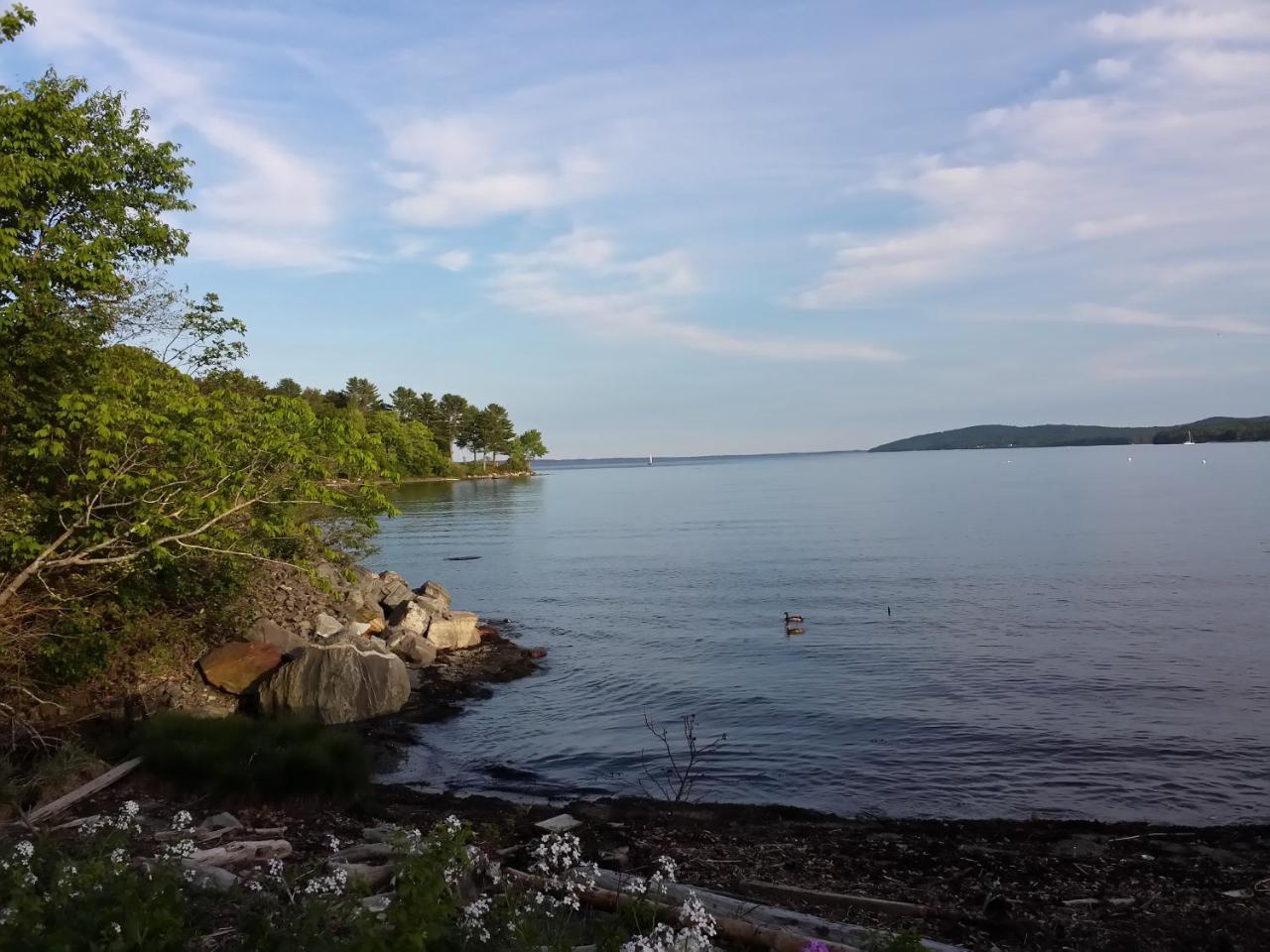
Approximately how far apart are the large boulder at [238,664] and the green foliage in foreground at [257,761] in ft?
17.0

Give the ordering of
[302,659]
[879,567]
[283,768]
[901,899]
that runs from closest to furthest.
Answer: [901,899] → [283,768] → [302,659] → [879,567]

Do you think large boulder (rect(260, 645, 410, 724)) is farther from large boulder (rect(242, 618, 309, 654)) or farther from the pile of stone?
large boulder (rect(242, 618, 309, 654))

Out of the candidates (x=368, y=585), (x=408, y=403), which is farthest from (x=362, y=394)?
(x=368, y=585)

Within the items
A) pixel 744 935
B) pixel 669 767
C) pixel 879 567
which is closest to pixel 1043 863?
pixel 744 935

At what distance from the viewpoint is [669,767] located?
14945mm

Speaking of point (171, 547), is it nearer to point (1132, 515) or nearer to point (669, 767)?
point (669, 767)

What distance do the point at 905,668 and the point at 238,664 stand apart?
48.8 feet

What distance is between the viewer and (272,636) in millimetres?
19484

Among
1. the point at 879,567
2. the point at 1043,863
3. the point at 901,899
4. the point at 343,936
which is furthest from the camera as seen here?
the point at 879,567

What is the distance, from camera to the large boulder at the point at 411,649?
2316 centimetres

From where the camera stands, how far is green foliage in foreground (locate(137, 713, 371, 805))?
11164 mm

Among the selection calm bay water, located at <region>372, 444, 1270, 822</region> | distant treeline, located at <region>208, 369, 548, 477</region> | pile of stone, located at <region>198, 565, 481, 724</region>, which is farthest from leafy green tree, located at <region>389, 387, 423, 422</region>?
pile of stone, located at <region>198, 565, 481, 724</region>

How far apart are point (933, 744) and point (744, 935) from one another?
10.3 metres

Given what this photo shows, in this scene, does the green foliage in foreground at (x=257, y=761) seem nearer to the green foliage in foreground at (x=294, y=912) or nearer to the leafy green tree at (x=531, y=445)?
the green foliage in foreground at (x=294, y=912)
